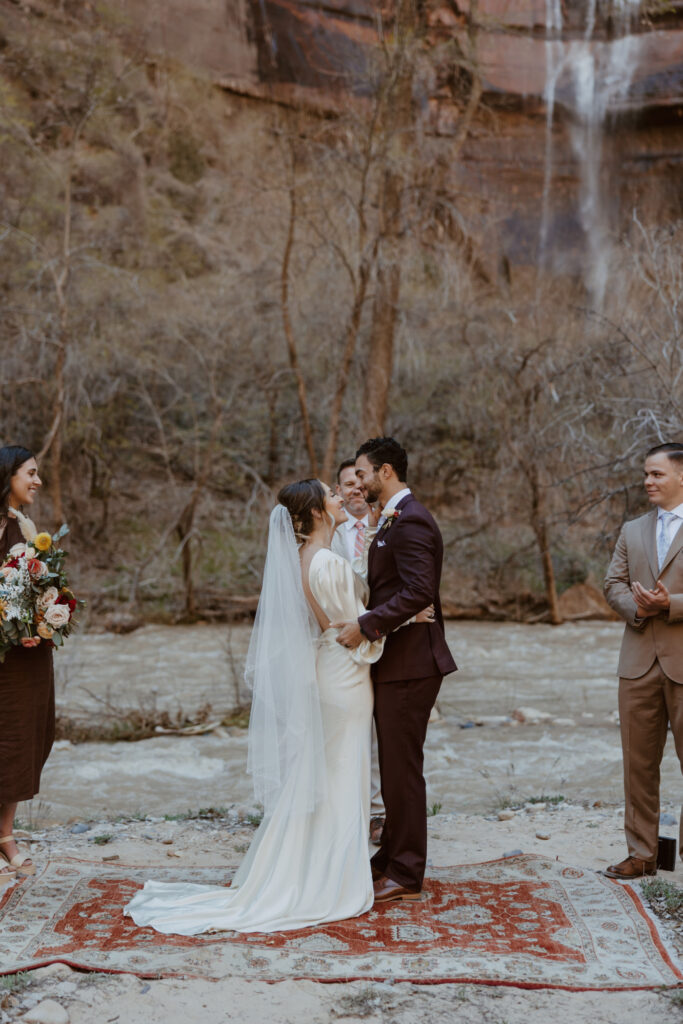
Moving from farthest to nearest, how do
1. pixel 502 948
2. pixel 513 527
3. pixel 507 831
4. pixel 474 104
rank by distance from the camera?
pixel 513 527 < pixel 474 104 < pixel 507 831 < pixel 502 948

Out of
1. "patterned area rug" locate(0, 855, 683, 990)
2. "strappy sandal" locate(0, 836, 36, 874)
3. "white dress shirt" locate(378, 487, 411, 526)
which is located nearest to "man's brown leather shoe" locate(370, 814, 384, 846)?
"patterned area rug" locate(0, 855, 683, 990)

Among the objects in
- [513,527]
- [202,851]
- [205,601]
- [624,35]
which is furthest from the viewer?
[624,35]

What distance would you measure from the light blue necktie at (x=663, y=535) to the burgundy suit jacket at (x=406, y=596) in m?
1.22

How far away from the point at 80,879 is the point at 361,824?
1620 mm

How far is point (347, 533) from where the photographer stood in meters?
6.51

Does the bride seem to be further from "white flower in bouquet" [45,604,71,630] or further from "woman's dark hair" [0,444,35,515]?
"woman's dark hair" [0,444,35,515]

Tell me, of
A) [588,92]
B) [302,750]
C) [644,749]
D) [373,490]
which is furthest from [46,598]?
Answer: [588,92]

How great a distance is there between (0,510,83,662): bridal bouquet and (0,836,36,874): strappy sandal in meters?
1.02

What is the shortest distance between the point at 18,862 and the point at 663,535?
3894mm

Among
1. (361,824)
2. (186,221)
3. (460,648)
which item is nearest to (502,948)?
(361,824)

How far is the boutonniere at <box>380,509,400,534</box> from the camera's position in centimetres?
496

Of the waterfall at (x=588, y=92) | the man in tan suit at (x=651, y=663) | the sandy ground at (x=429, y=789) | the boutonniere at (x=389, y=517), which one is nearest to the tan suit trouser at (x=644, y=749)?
the man in tan suit at (x=651, y=663)

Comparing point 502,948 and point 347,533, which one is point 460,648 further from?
point 502,948

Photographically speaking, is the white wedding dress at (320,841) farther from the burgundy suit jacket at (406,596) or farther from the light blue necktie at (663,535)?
the light blue necktie at (663,535)
